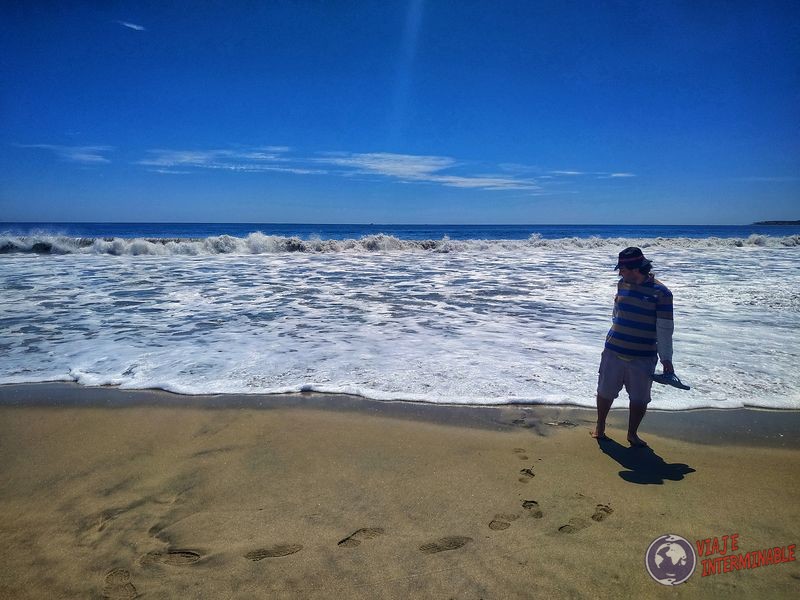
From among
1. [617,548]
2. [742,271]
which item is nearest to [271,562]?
[617,548]

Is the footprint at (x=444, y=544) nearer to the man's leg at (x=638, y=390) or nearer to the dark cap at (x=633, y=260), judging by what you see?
the man's leg at (x=638, y=390)

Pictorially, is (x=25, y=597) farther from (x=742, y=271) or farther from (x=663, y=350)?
(x=742, y=271)

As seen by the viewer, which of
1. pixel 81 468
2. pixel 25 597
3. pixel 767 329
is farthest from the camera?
pixel 767 329

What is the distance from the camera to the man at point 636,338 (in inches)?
148

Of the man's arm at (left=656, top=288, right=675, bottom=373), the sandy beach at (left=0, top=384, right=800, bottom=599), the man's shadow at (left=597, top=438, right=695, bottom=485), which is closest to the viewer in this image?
the sandy beach at (left=0, top=384, right=800, bottom=599)

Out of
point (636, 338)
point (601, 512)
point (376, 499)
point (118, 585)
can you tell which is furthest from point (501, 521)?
point (118, 585)

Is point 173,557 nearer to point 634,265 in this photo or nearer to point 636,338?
point 636,338

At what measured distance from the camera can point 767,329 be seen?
779cm

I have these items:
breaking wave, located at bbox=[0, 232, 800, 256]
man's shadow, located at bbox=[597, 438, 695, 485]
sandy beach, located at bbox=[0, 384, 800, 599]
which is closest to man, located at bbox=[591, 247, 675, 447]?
man's shadow, located at bbox=[597, 438, 695, 485]

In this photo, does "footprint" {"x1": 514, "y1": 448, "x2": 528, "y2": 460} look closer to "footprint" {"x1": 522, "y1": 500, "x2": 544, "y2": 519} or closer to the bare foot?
"footprint" {"x1": 522, "y1": 500, "x2": 544, "y2": 519}

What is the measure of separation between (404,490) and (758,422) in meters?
3.53

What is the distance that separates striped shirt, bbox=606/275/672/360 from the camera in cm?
374

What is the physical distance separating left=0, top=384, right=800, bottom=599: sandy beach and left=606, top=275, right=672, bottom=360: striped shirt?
32.6 inches

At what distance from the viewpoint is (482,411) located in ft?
15.1
